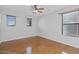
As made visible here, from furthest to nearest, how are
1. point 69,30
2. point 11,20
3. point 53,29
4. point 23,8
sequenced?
point 53,29, point 69,30, point 11,20, point 23,8

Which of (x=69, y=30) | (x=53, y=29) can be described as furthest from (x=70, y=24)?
(x=53, y=29)

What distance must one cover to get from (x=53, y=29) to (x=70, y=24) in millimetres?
308

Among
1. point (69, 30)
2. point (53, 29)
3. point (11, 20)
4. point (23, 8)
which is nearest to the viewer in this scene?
point (23, 8)

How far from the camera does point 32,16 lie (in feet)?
4.63

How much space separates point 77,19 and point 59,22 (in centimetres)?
29

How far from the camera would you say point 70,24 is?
4.80 feet

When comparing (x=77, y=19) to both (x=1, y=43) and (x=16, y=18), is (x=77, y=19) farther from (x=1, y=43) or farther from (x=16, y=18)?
(x=1, y=43)

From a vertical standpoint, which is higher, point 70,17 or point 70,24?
point 70,17

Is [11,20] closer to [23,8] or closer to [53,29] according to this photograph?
[23,8]

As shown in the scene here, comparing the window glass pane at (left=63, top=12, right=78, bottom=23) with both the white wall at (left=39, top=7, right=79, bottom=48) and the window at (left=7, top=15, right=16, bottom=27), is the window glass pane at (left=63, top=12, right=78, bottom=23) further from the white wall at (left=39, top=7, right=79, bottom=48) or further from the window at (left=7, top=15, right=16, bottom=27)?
the window at (left=7, top=15, right=16, bottom=27)

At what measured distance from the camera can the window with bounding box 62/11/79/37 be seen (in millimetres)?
1442

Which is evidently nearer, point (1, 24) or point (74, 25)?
point (1, 24)

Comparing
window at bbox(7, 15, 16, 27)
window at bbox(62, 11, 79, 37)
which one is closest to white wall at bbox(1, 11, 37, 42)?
window at bbox(7, 15, 16, 27)
